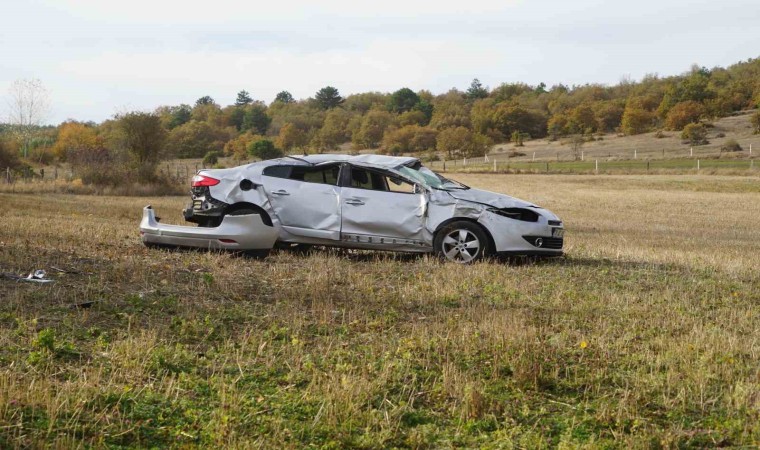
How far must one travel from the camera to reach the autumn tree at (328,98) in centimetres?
16200

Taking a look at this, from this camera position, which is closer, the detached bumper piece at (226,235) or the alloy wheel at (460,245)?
the detached bumper piece at (226,235)

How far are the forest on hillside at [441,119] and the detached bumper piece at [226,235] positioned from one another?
59.9 m

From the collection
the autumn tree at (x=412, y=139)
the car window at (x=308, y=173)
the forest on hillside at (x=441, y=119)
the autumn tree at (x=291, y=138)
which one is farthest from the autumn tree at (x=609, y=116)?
the car window at (x=308, y=173)

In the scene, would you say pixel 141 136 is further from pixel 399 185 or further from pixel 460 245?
pixel 460 245

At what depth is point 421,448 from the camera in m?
4.43

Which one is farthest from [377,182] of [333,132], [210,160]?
[333,132]

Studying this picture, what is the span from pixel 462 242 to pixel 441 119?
119m

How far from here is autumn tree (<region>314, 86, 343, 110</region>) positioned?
531ft

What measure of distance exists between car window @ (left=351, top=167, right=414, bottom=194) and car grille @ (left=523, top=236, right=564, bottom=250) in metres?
1.78

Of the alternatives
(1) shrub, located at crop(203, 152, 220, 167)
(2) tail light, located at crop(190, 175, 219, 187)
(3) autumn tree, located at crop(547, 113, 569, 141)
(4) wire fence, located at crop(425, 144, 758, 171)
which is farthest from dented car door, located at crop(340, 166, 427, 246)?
(3) autumn tree, located at crop(547, 113, 569, 141)

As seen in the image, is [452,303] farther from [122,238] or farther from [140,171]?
[140,171]

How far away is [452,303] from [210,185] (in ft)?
16.6

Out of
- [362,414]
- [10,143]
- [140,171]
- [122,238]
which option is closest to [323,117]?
[10,143]

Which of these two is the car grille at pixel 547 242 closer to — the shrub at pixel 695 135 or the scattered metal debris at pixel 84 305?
the scattered metal debris at pixel 84 305
